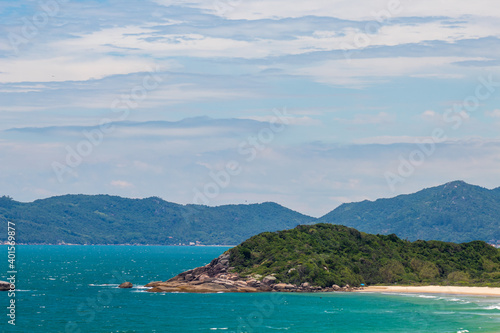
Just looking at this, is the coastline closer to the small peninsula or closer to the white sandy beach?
the white sandy beach

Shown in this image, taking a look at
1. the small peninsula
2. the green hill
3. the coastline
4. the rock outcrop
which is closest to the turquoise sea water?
the rock outcrop

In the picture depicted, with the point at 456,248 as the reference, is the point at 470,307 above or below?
below

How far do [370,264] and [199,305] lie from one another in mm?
47928

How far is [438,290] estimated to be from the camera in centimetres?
13925

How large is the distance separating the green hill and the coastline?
14.9ft

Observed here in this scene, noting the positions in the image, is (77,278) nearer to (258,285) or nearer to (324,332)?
(258,285)

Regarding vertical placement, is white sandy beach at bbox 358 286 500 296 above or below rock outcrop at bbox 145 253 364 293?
below

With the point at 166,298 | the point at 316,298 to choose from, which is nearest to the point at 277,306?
the point at 316,298

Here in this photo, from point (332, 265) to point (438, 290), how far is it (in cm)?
2172

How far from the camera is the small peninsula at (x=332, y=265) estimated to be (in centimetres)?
13962

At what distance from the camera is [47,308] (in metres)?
118

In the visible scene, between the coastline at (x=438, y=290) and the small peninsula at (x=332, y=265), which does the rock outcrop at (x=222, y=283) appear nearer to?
the small peninsula at (x=332, y=265)

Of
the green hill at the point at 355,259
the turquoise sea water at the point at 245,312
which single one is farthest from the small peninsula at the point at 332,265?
the turquoise sea water at the point at 245,312

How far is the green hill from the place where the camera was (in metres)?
142
